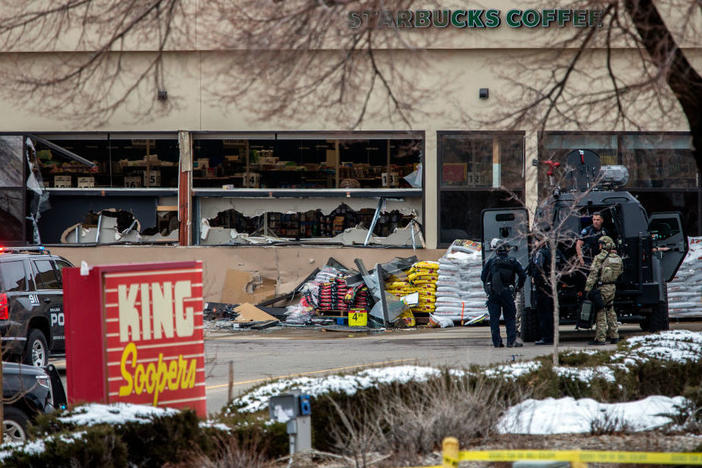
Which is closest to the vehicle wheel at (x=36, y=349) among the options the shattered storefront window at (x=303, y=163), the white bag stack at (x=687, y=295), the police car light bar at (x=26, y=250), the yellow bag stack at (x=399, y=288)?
the police car light bar at (x=26, y=250)

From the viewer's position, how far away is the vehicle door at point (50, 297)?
50.6 feet

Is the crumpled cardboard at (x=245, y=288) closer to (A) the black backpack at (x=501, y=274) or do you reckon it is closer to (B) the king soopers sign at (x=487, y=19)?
(B) the king soopers sign at (x=487, y=19)

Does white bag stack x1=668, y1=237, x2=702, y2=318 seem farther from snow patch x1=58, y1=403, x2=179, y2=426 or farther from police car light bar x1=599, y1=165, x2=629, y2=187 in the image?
snow patch x1=58, y1=403, x2=179, y2=426

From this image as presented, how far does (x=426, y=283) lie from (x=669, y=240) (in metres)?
5.71

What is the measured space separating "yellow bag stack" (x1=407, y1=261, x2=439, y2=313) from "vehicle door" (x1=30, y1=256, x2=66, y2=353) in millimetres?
8855

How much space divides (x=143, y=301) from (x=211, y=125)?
1824 centimetres

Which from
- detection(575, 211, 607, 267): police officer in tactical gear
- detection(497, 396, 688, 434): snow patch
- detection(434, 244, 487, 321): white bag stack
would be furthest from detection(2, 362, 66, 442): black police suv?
detection(434, 244, 487, 321): white bag stack

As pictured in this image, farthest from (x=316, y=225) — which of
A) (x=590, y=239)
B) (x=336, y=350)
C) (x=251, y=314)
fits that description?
(x=590, y=239)

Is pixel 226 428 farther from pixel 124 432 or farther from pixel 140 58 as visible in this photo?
pixel 140 58

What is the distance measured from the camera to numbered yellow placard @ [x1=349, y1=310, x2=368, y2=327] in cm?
2209

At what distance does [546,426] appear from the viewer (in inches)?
318

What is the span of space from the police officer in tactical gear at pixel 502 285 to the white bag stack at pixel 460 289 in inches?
209

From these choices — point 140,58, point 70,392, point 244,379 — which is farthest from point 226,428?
point 140,58

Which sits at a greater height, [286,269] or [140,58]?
[140,58]
